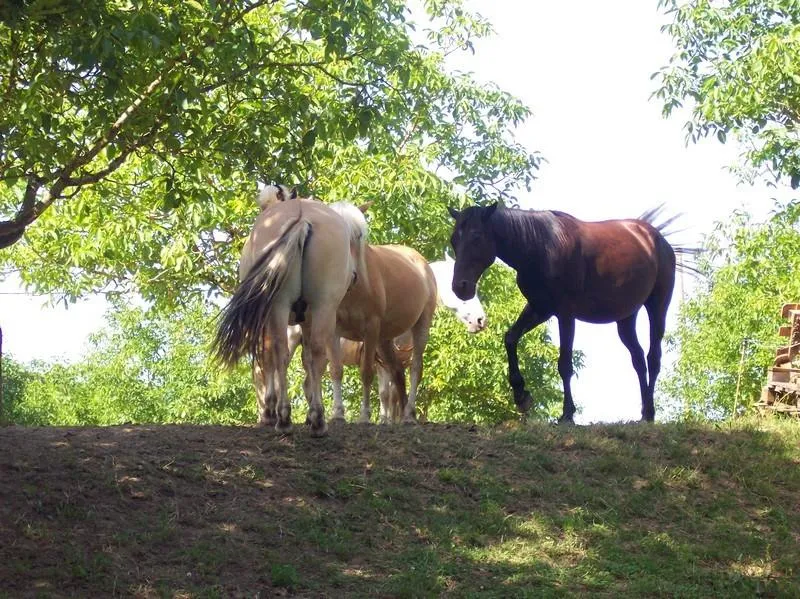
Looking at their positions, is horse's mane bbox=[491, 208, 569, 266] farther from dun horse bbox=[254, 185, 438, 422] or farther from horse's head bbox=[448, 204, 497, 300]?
dun horse bbox=[254, 185, 438, 422]

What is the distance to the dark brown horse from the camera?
1112 cm

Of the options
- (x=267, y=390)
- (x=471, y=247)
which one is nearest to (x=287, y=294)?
(x=267, y=390)

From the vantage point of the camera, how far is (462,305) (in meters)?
19.5

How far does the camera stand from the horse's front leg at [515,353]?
11266 millimetres

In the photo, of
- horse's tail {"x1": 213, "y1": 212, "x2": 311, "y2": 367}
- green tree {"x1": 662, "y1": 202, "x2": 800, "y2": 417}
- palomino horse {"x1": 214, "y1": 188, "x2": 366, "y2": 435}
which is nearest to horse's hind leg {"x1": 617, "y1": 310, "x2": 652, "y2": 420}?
palomino horse {"x1": 214, "y1": 188, "x2": 366, "y2": 435}

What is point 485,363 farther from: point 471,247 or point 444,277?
point 471,247

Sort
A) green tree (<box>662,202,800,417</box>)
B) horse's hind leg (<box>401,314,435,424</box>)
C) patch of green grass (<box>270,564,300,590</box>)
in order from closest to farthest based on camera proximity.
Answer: patch of green grass (<box>270,564,300,590</box>) < horse's hind leg (<box>401,314,435,424</box>) < green tree (<box>662,202,800,417</box>)

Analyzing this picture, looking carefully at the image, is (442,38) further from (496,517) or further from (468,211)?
(496,517)

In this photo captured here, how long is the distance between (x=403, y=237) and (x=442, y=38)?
6.28 meters

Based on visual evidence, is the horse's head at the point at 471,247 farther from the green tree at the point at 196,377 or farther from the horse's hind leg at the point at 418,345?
the green tree at the point at 196,377

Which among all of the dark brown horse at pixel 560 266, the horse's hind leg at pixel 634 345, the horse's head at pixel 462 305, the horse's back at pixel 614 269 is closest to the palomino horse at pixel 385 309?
the dark brown horse at pixel 560 266

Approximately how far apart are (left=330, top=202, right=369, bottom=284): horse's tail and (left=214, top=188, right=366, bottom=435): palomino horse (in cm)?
91

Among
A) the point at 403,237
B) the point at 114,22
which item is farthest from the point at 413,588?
the point at 403,237

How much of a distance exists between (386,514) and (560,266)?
4.21 m
